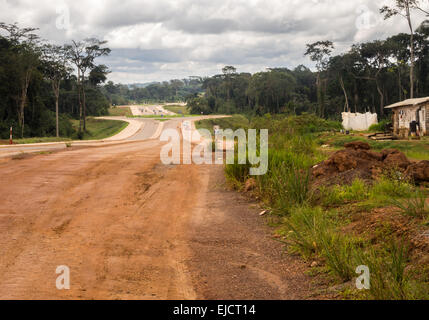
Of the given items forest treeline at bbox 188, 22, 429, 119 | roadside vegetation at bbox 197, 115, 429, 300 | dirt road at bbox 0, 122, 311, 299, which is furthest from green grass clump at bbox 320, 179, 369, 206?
forest treeline at bbox 188, 22, 429, 119

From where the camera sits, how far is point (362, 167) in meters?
10.5

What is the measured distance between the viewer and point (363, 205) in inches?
297

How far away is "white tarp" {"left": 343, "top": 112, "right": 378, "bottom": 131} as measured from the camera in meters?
36.5

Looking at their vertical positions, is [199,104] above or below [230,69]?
below

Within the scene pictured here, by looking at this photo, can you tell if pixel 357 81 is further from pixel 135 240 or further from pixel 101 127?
pixel 135 240

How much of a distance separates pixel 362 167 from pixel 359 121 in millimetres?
27987

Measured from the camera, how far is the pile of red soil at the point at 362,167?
372 inches

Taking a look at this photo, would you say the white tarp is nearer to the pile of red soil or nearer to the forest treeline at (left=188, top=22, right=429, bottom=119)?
the forest treeline at (left=188, top=22, right=429, bottom=119)

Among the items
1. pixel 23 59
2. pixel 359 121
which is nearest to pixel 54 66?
pixel 23 59

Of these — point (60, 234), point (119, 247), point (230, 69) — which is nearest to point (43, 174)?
point (60, 234)
